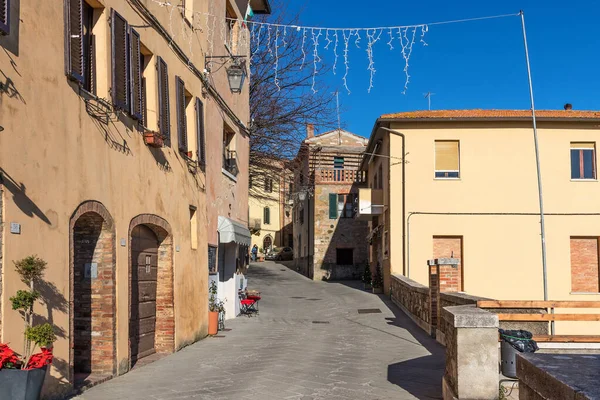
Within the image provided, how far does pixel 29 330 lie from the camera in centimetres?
602

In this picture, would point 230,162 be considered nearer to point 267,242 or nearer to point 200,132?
point 200,132

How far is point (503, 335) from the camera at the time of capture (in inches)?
294

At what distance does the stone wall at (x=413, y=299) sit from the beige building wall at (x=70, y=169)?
4.72 meters

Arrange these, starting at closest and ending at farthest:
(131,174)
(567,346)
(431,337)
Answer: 1. (567,346)
2. (131,174)
3. (431,337)

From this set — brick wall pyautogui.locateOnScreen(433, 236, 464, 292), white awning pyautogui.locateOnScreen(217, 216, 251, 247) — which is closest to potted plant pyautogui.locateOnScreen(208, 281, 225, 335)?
white awning pyautogui.locateOnScreen(217, 216, 251, 247)

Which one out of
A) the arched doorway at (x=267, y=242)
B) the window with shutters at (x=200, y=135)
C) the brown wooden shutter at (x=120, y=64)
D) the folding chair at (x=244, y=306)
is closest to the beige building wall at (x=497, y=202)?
the folding chair at (x=244, y=306)

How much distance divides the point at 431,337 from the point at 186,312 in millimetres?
4869

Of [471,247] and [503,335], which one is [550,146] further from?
[503,335]

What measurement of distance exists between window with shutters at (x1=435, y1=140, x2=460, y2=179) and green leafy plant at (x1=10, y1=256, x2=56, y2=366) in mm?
17344

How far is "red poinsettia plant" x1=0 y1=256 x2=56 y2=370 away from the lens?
559 centimetres

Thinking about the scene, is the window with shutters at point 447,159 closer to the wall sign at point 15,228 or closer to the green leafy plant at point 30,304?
the green leafy plant at point 30,304

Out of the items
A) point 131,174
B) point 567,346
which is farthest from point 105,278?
point 567,346

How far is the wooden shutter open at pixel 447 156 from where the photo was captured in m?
22.5

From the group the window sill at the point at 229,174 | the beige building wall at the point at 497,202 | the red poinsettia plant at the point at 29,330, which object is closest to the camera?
the red poinsettia plant at the point at 29,330
